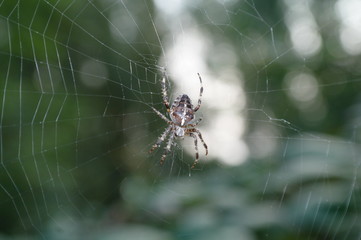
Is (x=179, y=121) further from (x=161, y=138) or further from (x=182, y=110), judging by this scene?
(x=161, y=138)

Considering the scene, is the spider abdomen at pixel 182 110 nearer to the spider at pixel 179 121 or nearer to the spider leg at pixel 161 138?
the spider at pixel 179 121

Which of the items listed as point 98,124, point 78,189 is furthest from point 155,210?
point 98,124

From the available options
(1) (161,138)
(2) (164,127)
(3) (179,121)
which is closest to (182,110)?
(3) (179,121)

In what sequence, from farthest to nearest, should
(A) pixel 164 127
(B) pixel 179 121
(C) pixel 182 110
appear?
(A) pixel 164 127
(B) pixel 179 121
(C) pixel 182 110

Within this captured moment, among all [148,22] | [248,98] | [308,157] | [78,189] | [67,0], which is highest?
[148,22]

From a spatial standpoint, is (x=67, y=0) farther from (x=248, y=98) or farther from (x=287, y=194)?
(x=287, y=194)

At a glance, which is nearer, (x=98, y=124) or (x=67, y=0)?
(x=67, y=0)

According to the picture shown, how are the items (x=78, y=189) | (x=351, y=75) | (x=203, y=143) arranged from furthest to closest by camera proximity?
(x=351, y=75) < (x=78, y=189) < (x=203, y=143)

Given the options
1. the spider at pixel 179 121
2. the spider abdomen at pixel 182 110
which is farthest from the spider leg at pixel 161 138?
the spider abdomen at pixel 182 110
